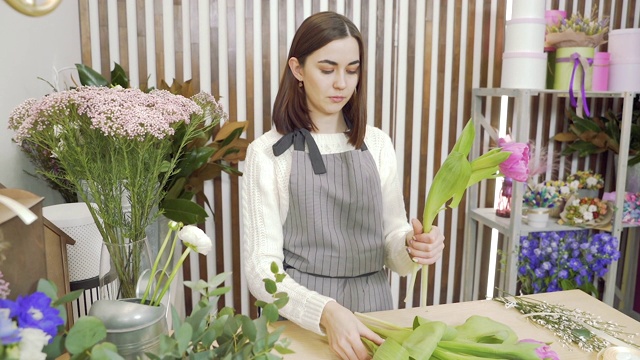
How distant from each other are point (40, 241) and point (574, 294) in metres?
1.36

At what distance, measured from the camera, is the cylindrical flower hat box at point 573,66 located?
2584mm

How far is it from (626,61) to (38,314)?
2.84 metres

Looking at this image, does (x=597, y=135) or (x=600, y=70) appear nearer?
(x=600, y=70)

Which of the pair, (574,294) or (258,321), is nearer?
(258,321)

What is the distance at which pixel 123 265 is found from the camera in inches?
36.6

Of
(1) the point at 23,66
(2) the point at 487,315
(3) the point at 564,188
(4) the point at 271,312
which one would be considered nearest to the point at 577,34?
(3) the point at 564,188

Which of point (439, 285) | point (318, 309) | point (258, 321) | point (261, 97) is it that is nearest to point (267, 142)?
point (318, 309)

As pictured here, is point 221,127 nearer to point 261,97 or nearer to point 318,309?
point 261,97

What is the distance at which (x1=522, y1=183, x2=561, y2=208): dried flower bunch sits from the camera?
2.68 metres

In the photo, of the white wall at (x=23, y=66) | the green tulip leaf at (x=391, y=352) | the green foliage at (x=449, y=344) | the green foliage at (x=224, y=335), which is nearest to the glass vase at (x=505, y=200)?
the green foliage at (x=449, y=344)

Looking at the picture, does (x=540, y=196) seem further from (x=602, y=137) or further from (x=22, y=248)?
(x=22, y=248)

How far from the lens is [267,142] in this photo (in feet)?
5.04

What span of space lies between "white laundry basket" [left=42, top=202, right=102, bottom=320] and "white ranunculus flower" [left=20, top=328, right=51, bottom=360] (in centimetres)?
71

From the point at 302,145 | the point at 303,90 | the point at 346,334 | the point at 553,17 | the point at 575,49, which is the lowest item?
the point at 346,334
